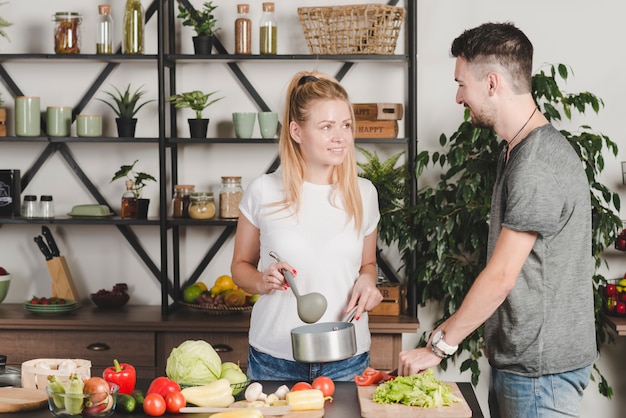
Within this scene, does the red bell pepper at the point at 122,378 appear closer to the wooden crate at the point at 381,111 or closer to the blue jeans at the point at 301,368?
the blue jeans at the point at 301,368

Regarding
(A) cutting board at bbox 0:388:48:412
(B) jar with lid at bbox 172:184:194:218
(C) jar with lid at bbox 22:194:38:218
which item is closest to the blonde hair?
(A) cutting board at bbox 0:388:48:412

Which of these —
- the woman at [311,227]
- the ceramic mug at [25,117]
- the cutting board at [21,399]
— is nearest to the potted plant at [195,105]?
the ceramic mug at [25,117]

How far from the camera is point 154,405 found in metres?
2.07

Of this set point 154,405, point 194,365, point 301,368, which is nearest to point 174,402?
point 154,405

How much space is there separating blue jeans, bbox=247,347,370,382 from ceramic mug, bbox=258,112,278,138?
62.4 inches

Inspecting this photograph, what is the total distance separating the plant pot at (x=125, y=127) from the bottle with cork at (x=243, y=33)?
62cm

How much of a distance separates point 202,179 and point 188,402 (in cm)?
226

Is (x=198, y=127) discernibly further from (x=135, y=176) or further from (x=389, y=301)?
(x=389, y=301)

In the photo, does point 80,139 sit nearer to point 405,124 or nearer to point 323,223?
point 405,124

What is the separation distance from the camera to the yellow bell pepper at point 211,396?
2.12 meters

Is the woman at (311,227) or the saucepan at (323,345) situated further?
the woman at (311,227)

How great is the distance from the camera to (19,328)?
12.8ft

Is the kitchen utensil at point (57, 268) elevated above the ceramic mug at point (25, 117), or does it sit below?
below

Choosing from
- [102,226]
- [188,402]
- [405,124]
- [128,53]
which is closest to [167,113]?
[128,53]
